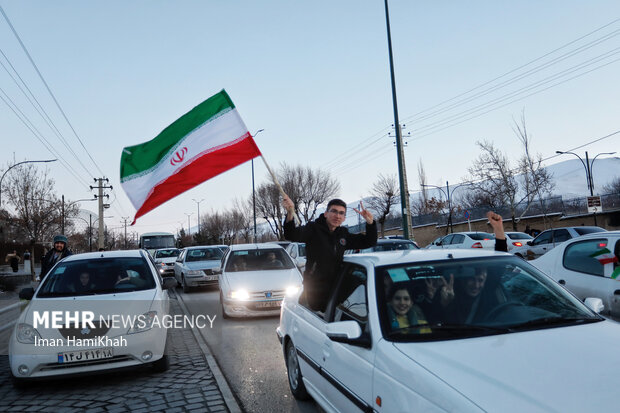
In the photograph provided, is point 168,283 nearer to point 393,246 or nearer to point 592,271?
point 592,271

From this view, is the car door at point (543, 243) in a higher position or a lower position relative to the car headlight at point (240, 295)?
higher

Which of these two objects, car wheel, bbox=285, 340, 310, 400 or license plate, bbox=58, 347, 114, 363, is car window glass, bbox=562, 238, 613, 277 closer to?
car wheel, bbox=285, 340, 310, 400

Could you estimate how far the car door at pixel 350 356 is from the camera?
301 cm

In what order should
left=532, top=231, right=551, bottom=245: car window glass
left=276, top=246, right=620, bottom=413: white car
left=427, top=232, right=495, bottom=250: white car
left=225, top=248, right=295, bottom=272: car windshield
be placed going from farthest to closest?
left=427, top=232, right=495, bottom=250: white car → left=532, top=231, right=551, bottom=245: car window glass → left=225, top=248, right=295, bottom=272: car windshield → left=276, top=246, right=620, bottom=413: white car

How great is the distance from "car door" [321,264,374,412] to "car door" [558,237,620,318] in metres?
3.53

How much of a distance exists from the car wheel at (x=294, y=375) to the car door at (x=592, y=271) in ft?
12.1

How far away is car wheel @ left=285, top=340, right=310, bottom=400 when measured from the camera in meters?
4.68

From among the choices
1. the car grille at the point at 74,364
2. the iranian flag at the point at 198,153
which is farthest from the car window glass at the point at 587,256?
the car grille at the point at 74,364

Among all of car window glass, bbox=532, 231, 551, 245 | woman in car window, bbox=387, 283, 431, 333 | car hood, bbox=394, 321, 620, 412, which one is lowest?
car hood, bbox=394, 321, 620, 412

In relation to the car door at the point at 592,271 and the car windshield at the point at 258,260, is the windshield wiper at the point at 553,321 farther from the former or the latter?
the car windshield at the point at 258,260

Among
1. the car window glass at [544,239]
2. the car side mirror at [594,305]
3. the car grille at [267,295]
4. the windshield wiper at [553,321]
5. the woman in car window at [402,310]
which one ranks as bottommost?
the car grille at [267,295]

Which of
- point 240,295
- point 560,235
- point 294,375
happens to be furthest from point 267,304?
point 560,235

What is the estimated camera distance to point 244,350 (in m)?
7.18

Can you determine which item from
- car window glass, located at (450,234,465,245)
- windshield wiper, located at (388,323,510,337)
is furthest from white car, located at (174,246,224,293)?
windshield wiper, located at (388,323,510,337)
